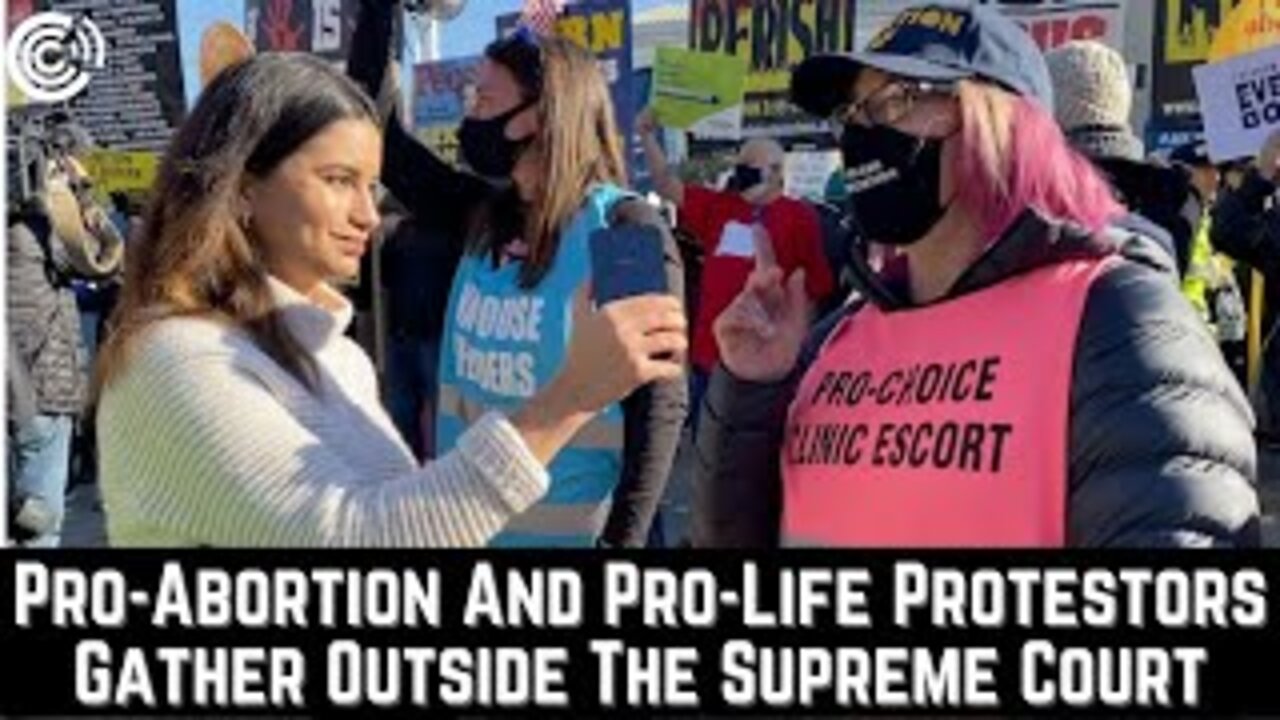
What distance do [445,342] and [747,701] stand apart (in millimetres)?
1455

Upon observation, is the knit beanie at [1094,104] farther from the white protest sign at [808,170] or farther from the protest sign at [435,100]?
the protest sign at [435,100]

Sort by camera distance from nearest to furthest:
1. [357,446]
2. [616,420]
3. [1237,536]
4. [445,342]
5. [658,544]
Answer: [1237,536], [357,446], [616,420], [445,342], [658,544]

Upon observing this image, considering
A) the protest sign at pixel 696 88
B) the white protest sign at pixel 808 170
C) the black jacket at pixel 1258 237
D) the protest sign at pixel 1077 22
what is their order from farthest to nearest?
the white protest sign at pixel 808 170 < the protest sign at pixel 1077 22 < the protest sign at pixel 696 88 < the black jacket at pixel 1258 237

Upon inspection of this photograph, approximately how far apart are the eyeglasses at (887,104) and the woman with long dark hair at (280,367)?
0.37 metres

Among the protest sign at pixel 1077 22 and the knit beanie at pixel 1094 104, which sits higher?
the knit beanie at pixel 1094 104

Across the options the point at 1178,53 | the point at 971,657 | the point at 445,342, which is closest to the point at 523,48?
the point at 445,342

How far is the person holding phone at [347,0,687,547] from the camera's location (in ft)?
10.5

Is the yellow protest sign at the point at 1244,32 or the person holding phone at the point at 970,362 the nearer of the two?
the person holding phone at the point at 970,362

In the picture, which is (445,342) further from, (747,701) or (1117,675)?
(1117,675)

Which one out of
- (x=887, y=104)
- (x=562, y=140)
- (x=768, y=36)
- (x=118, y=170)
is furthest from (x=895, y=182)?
(x=768, y=36)

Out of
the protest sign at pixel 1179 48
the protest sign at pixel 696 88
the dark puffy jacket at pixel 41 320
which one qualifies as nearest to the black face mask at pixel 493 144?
the dark puffy jacket at pixel 41 320

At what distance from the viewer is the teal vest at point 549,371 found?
3199 mm

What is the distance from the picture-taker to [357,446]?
6.77 ft

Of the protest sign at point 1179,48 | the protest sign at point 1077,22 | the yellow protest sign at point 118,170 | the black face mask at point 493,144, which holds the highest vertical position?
the black face mask at point 493,144
